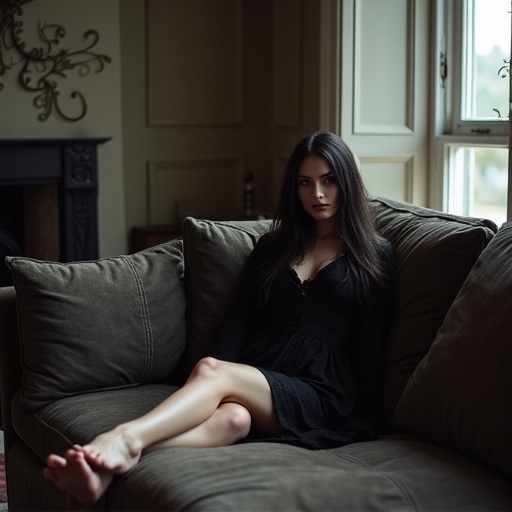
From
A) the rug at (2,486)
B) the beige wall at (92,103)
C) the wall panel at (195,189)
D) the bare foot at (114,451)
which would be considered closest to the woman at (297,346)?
the bare foot at (114,451)

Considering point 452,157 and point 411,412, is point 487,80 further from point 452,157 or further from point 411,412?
point 411,412

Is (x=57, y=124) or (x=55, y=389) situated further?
(x=57, y=124)

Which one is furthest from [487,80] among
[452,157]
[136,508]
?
[136,508]

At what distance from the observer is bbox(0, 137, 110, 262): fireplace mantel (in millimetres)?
4176

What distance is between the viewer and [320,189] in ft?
Result: 8.29

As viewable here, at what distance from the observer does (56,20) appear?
422cm

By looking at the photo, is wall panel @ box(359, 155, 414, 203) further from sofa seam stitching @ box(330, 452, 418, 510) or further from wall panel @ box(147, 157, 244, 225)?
sofa seam stitching @ box(330, 452, 418, 510)

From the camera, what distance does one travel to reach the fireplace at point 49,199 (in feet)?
13.8

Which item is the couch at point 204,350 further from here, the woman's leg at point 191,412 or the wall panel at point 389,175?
the wall panel at point 389,175

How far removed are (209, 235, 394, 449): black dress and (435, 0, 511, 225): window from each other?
1377 millimetres

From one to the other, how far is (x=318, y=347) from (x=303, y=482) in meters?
0.65

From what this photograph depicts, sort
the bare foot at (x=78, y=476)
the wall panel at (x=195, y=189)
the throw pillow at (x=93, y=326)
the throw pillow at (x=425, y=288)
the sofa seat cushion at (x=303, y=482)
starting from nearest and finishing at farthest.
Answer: the sofa seat cushion at (x=303, y=482)
the bare foot at (x=78, y=476)
the throw pillow at (x=425, y=288)
the throw pillow at (x=93, y=326)
the wall panel at (x=195, y=189)

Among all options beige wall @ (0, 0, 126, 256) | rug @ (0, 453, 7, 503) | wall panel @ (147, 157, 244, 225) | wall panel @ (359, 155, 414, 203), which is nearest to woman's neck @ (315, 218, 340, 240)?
rug @ (0, 453, 7, 503)

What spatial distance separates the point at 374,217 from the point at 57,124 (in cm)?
212
